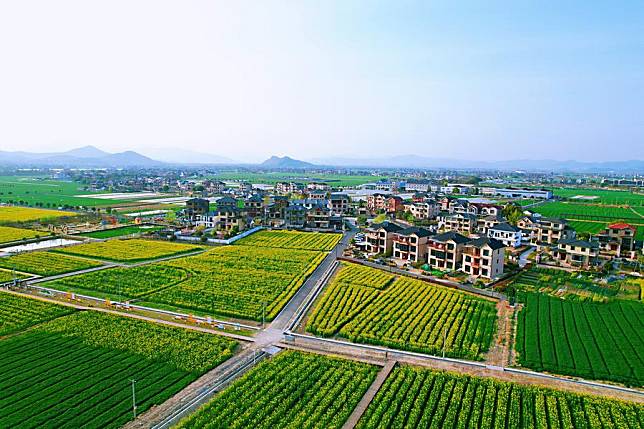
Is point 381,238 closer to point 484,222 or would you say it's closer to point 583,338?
point 484,222

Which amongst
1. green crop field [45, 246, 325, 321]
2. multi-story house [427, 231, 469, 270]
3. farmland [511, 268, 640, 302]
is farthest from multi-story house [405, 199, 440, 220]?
farmland [511, 268, 640, 302]

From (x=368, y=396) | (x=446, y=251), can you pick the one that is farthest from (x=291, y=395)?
(x=446, y=251)

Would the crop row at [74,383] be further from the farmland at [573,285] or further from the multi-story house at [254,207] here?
the multi-story house at [254,207]

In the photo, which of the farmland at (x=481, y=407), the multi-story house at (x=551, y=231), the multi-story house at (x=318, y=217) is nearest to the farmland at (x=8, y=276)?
the farmland at (x=481, y=407)

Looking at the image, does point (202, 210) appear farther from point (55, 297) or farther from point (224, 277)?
point (55, 297)

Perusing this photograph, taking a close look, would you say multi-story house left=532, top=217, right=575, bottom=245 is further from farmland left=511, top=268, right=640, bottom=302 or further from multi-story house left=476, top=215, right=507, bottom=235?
farmland left=511, top=268, right=640, bottom=302

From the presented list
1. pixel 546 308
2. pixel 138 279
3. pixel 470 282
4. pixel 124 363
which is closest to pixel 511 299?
pixel 546 308
